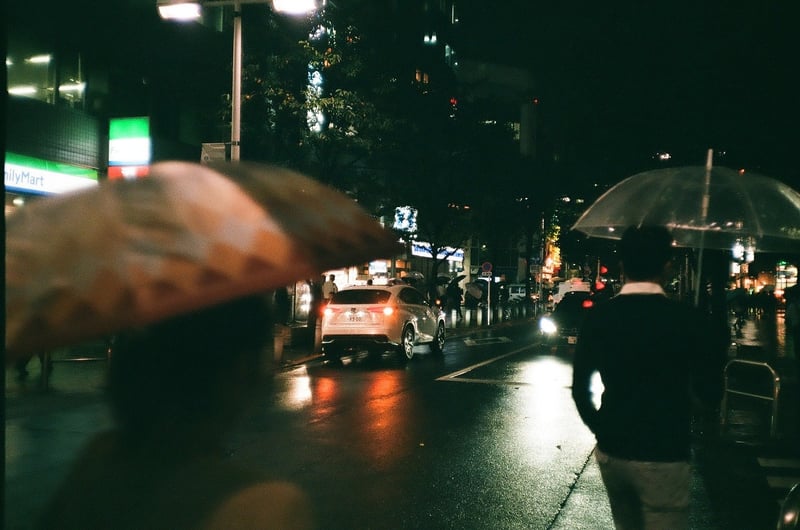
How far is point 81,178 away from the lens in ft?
64.4

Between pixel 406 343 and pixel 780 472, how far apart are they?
34.5 ft

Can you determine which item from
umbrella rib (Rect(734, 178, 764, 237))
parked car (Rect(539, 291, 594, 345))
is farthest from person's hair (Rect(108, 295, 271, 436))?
parked car (Rect(539, 291, 594, 345))

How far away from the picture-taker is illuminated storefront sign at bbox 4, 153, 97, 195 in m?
17.0

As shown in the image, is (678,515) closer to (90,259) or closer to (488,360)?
(90,259)

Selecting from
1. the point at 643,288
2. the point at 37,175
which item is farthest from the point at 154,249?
the point at 37,175

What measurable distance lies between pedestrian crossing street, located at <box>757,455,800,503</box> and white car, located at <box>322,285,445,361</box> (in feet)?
31.8

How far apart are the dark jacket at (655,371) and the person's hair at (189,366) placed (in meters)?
1.69

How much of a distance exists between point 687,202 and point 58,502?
20.2 ft

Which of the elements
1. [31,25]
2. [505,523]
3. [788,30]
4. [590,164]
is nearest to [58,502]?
[505,523]

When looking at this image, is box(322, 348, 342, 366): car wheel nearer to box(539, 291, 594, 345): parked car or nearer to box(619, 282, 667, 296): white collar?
box(539, 291, 594, 345): parked car

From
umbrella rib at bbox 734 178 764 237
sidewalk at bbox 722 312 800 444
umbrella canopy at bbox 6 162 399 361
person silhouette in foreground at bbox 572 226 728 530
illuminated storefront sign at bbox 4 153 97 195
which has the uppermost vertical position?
illuminated storefront sign at bbox 4 153 97 195

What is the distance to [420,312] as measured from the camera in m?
18.2

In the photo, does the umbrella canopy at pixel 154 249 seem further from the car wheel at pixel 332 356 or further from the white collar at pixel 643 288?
the car wheel at pixel 332 356

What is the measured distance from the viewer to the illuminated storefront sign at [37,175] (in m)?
17.0
